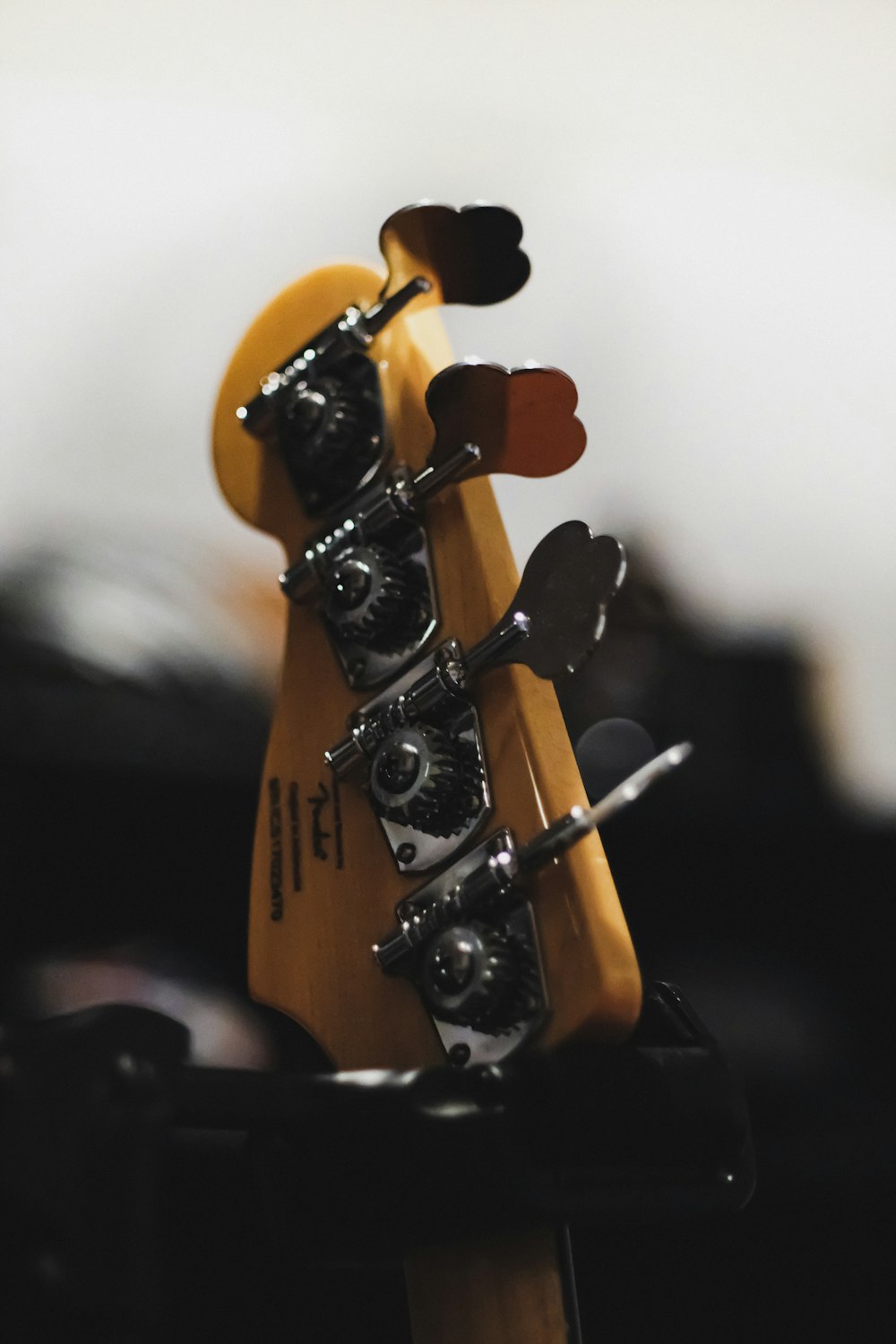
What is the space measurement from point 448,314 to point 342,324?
988 millimetres

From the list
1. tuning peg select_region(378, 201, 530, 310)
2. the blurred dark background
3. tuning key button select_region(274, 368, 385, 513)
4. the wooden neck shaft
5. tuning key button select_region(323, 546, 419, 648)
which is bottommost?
the blurred dark background

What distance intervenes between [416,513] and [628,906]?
0.86 m

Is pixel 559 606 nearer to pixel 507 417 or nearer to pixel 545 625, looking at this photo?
pixel 545 625

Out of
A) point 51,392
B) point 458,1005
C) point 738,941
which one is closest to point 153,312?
point 51,392

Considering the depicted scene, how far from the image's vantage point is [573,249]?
1.75m

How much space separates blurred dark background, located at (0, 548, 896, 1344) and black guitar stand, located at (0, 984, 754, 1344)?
704 millimetres

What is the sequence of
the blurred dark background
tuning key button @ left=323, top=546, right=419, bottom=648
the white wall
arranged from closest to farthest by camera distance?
1. tuning key button @ left=323, top=546, right=419, bottom=648
2. the blurred dark background
3. the white wall

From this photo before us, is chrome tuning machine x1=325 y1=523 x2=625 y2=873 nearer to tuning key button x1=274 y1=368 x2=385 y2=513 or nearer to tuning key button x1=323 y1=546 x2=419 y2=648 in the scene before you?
tuning key button x1=323 y1=546 x2=419 y2=648

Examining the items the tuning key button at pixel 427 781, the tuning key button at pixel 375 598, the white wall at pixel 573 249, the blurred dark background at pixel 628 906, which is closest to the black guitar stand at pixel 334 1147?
the tuning key button at pixel 427 781

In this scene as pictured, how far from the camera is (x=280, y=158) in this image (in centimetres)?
176

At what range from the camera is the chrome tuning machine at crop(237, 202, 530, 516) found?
0.75 m

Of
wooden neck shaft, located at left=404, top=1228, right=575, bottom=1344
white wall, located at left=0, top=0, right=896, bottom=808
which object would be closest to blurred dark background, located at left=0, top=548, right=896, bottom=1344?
white wall, located at left=0, top=0, right=896, bottom=808

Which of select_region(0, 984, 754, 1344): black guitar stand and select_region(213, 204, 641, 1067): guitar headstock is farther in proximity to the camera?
select_region(213, 204, 641, 1067): guitar headstock

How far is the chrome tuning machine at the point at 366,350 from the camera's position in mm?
746
